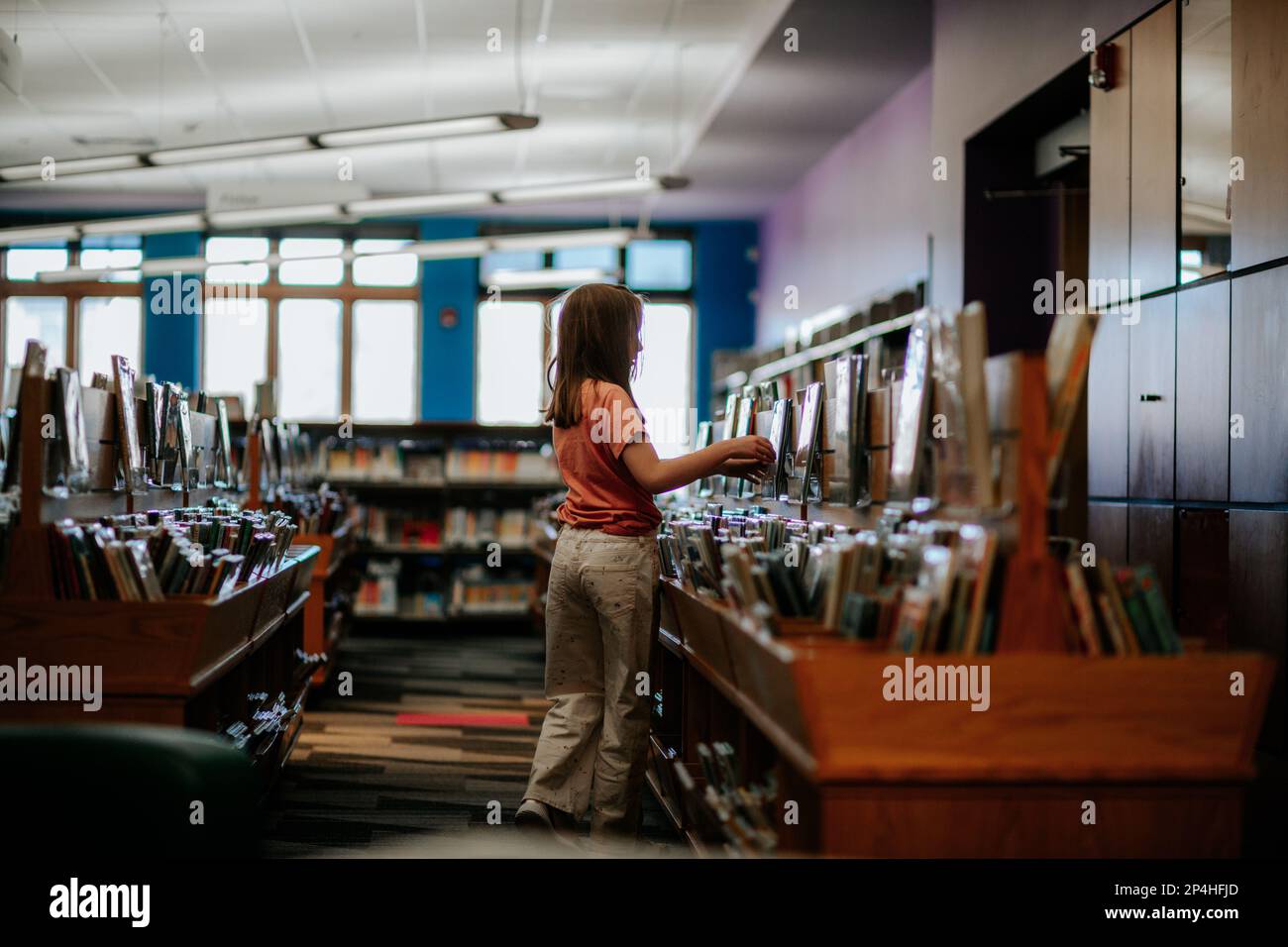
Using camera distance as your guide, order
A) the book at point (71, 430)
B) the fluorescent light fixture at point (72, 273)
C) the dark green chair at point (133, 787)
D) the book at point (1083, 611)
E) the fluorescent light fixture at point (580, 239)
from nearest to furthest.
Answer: the dark green chair at point (133, 787) < the book at point (1083, 611) < the book at point (71, 430) < the fluorescent light fixture at point (580, 239) < the fluorescent light fixture at point (72, 273)

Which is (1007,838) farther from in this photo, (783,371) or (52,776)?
(783,371)

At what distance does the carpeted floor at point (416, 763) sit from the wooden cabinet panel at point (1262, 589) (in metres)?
1.55

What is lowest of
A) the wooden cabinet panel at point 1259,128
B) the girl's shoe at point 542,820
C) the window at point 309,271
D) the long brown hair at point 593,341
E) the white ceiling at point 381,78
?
the girl's shoe at point 542,820

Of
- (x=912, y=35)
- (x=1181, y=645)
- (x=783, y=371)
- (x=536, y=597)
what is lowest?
(x=536, y=597)

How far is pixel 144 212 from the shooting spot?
1292 centimetres

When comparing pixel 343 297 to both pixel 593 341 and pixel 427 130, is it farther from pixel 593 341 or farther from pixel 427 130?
pixel 593 341

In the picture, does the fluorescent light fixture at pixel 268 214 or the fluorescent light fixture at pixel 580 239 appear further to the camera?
the fluorescent light fixture at pixel 580 239

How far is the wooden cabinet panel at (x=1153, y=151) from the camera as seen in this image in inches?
Answer: 148

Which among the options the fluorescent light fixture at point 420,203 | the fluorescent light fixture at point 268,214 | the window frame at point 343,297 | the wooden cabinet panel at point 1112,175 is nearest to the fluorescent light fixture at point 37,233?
the fluorescent light fixture at point 268,214

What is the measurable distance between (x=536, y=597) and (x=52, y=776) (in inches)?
275

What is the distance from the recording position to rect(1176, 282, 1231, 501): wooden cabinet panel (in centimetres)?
335

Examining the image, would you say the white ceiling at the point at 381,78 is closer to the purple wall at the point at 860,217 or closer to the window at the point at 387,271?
the purple wall at the point at 860,217

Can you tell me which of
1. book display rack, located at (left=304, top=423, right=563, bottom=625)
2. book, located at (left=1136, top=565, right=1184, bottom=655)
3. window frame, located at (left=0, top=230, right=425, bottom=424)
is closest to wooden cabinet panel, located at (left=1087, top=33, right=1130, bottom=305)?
book, located at (left=1136, top=565, right=1184, bottom=655)

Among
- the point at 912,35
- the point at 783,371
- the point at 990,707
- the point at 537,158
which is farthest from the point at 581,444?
the point at 537,158
